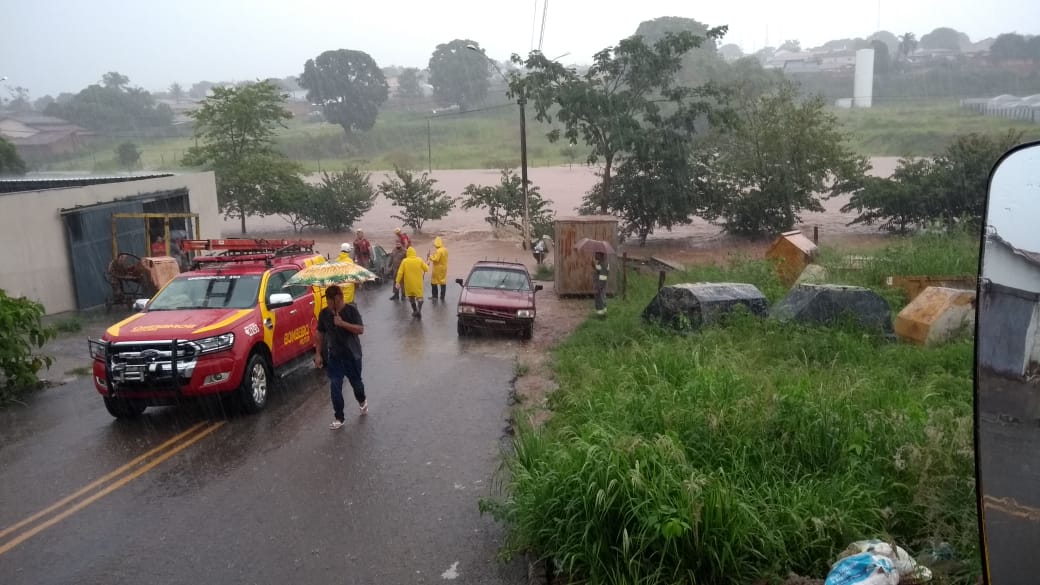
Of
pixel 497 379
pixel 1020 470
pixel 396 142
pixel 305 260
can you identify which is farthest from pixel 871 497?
pixel 396 142

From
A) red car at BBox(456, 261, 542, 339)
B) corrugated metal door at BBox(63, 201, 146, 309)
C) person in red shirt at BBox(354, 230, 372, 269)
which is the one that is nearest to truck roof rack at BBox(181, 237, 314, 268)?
red car at BBox(456, 261, 542, 339)

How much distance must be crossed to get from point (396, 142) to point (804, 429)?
86.0 metres

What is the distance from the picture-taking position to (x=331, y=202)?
39.2 metres

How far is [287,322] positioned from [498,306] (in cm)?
467

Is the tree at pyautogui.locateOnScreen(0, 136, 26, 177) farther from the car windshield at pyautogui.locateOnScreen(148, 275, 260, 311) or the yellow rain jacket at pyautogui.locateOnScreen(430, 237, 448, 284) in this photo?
the car windshield at pyautogui.locateOnScreen(148, 275, 260, 311)

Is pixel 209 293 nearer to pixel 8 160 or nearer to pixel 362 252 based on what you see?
pixel 362 252

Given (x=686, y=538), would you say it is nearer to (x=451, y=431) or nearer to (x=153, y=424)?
(x=451, y=431)

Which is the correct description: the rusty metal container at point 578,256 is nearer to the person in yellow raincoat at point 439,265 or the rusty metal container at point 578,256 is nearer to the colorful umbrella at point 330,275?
the person in yellow raincoat at point 439,265

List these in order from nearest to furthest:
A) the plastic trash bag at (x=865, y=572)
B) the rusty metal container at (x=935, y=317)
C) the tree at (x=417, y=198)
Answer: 1. the plastic trash bag at (x=865, y=572)
2. the rusty metal container at (x=935, y=317)
3. the tree at (x=417, y=198)

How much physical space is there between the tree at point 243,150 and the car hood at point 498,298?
2481 centimetres

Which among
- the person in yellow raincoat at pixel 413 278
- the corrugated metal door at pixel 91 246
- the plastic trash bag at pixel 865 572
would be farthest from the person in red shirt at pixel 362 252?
the plastic trash bag at pixel 865 572

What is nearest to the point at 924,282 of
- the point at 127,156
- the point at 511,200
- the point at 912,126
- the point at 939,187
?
the point at 939,187

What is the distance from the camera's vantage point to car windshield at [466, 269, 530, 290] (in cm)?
1590

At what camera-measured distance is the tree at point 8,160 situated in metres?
38.5
